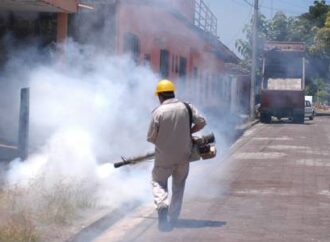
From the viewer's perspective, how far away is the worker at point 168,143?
25.6 ft

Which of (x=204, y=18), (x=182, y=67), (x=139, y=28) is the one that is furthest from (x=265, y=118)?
(x=139, y=28)

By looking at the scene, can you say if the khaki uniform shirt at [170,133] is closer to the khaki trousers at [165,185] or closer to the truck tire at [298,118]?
the khaki trousers at [165,185]

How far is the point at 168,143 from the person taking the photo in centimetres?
783

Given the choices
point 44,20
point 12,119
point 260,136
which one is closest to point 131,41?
point 44,20

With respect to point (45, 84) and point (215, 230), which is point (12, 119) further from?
point (215, 230)

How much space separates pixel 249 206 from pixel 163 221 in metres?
2.13

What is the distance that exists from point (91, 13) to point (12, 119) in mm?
2880

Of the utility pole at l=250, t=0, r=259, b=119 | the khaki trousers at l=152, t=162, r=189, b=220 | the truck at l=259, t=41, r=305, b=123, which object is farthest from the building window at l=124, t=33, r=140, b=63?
the utility pole at l=250, t=0, r=259, b=119

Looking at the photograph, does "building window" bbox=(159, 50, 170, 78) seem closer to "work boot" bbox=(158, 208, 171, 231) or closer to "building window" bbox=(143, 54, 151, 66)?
"building window" bbox=(143, 54, 151, 66)

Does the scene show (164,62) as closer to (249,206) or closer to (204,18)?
(204,18)

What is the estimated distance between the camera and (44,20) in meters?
14.5

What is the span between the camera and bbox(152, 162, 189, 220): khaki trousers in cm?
776

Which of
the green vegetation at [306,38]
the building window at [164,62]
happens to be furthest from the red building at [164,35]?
the green vegetation at [306,38]

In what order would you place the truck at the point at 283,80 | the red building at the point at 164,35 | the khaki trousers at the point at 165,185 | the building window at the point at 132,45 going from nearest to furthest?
1. the khaki trousers at the point at 165,185
2. the red building at the point at 164,35
3. the building window at the point at 132,45
4. the truck at the point at 283,80
